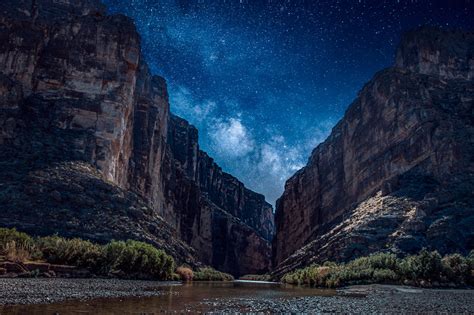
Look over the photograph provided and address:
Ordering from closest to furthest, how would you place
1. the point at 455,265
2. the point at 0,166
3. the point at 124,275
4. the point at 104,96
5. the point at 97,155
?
1. the point at 124,275
2. the point at 455,265
3. the point at 0,166
4. the point at 97,155
5. the point at 104,96

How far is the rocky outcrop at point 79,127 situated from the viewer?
46.0 meters

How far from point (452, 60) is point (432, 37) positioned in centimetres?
873

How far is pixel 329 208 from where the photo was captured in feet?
348

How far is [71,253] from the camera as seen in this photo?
31047 mm

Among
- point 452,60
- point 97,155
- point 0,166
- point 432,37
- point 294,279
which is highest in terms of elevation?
point 432,37

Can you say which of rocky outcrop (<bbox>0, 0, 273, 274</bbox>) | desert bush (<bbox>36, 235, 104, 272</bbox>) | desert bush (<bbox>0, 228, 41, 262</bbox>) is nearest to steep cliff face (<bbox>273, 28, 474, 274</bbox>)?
rocky outcrop (<bbox>0, 0, 273, 274</bbox>)

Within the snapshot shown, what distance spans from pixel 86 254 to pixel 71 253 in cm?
119

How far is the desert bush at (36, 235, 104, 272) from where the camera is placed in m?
30.6

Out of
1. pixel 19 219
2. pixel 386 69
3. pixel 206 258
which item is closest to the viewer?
pixel 19 219

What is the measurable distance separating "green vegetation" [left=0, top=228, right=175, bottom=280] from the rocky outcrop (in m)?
9.21

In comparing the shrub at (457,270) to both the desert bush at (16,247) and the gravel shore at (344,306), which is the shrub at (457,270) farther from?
the desert bush at (16,247)

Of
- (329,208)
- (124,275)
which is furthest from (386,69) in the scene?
(124,275)

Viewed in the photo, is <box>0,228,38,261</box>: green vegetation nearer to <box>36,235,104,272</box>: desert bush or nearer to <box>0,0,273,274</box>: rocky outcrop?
<box>36,235,104,272</box>: desert bush

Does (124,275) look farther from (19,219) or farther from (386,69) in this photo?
(386,69)
